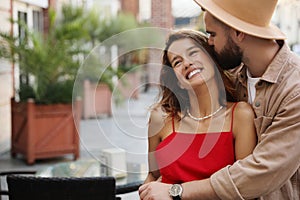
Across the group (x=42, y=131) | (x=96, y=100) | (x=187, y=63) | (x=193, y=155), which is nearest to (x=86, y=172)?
(x=96, y=100)

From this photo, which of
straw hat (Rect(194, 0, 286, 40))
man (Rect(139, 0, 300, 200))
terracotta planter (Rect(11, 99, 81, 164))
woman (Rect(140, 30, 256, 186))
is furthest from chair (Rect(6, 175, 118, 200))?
terracotta planter (Rect(11, 99, 81, 164))

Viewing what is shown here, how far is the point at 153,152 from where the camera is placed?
1.31 meters

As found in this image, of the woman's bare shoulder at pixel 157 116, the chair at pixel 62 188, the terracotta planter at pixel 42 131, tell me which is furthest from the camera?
the terracotta planter at pixel 42 131

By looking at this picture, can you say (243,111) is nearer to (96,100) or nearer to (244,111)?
(244,111)

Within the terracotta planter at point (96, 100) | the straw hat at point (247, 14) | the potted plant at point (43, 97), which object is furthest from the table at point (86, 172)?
the potted plant at point (43, 97)

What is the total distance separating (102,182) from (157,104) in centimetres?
52

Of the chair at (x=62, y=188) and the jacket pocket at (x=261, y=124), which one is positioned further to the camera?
the chair at (x=62, y=188)

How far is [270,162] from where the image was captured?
1.02m

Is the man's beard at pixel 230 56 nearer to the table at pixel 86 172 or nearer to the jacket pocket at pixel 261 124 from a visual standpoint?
the jacket pocket at pixel 261 124

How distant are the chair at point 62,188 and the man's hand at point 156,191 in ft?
1.83

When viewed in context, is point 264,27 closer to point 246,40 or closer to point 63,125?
point 246,40

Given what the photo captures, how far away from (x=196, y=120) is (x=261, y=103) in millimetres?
201

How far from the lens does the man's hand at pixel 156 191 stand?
1.15 m

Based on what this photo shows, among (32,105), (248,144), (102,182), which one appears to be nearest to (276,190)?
(248,144)
